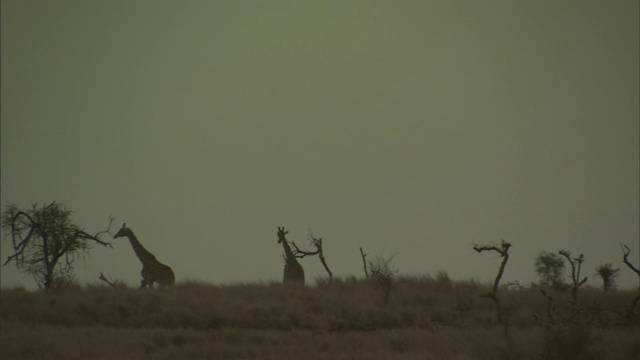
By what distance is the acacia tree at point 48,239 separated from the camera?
33.6 meters

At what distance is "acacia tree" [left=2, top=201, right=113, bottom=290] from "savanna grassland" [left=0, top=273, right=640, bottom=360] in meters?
2.27

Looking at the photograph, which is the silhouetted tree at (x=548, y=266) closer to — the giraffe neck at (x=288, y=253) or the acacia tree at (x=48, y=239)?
the giraffe neck at (x=288, y=253)

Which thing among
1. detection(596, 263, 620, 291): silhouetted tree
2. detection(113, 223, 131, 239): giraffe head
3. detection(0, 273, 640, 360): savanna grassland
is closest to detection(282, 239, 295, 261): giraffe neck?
detection(0, 273, 640, 360): savanna grassland

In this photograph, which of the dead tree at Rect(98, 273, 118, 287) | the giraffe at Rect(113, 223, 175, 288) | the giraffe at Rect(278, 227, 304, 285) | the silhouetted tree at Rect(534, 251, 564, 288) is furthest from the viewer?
the silhouetted tree at Rect(534, 251, 564, 288)

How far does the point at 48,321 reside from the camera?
27.1 meters

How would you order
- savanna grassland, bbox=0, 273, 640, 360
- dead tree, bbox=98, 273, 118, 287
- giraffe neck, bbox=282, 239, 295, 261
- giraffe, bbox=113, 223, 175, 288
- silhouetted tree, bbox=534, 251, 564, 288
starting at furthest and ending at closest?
silhouetted tree, bbox=534, 251, 564, 288
giraffe neck, bbox=282, 239, 295, 261
dead tree, bbox=98, 273, 118, 287
giraffe, bbox=113, 223, 175, 288
savanna grassland, bbox=0, 273, 640, 360

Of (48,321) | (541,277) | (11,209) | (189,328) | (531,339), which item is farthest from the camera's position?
(541,277)

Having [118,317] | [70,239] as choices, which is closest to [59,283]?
[70,239]

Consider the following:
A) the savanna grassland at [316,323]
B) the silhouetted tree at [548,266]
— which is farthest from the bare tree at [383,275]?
the silhouetted tree at [548,266]

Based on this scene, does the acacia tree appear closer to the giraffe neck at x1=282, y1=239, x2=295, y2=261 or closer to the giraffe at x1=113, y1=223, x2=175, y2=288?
the giraffe at x1=113, y1=223, x2=175, y2=288

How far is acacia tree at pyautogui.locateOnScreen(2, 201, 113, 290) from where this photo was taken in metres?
33.6

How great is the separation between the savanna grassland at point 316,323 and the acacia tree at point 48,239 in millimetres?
2275

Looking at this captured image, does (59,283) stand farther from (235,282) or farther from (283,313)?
(283,313)

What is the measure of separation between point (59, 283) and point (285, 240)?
8400 mm
